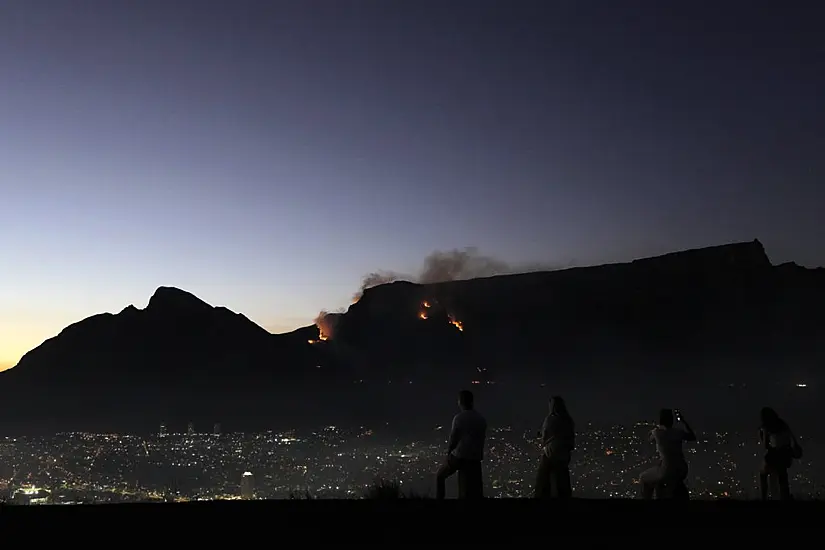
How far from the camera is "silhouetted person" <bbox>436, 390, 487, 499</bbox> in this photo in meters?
8.55

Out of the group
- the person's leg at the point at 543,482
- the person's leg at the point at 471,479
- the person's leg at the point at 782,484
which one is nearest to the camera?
the person's leg at the point at 471,479

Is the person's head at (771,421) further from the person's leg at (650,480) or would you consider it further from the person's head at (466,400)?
the person's head at (466,400)

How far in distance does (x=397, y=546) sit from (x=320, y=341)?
413 feet

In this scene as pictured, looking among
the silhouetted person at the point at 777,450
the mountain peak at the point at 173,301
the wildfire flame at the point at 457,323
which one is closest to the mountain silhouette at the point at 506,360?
the wildfire flame at the point at 457,323

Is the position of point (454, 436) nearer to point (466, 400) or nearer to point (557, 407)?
point (466, 400)

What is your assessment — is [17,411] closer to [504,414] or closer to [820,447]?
[504,414]

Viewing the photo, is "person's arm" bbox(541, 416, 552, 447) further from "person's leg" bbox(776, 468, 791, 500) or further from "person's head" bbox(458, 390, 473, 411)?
"person's leg" bbox(776, 468, 791, 500)

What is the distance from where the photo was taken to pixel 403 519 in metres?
7.37

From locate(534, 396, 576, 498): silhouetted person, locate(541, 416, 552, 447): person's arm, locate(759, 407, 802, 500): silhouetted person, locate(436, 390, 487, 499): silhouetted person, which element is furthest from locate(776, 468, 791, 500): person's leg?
locate(436, 390, 487, 499): silhouetted person

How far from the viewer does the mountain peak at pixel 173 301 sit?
Result: 133m

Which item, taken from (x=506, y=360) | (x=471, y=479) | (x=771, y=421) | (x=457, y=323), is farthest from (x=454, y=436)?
(x=457, y=323)

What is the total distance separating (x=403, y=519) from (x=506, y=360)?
3653 inches

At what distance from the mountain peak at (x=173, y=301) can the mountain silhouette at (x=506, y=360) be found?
11.3 m

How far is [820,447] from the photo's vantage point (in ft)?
191
